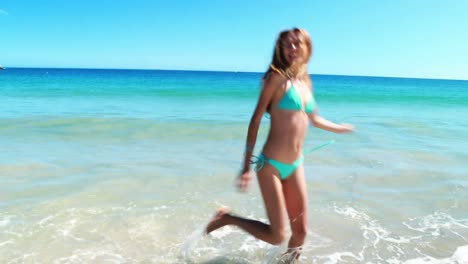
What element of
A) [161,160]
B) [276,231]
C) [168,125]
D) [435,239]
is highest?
[276,231]

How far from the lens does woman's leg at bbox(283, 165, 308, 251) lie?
326 cm

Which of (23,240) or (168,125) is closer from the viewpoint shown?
(23,240)

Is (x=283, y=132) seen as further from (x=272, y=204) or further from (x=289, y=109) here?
(x=272, y=204)

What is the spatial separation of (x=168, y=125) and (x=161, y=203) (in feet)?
22.8

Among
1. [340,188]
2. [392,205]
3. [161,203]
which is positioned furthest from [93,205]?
[392,205]

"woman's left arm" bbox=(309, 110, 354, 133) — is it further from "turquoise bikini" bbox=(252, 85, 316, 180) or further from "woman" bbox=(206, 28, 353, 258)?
"turquoise bikini" bbox=(252, 85, 316, 180)

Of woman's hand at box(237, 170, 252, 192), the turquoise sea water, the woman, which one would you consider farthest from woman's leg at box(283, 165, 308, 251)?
the turquoise sea water

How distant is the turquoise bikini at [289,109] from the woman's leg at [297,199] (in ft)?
0.21

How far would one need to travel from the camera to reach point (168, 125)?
1205cm

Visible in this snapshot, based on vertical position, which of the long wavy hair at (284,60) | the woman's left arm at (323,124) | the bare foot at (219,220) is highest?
the long wavy hair at (284,60)

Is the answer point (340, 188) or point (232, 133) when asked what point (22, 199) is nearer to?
point (340, 188)

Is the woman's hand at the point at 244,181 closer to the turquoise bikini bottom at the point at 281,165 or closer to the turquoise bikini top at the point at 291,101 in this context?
the turquoise bikini bottom at the point at 281,165

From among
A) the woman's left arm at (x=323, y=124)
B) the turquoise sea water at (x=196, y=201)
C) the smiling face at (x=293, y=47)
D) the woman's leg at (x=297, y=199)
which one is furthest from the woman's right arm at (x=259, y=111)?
the turquoise sea water at (x=196, y=201)

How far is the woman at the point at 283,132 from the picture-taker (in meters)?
3.03
